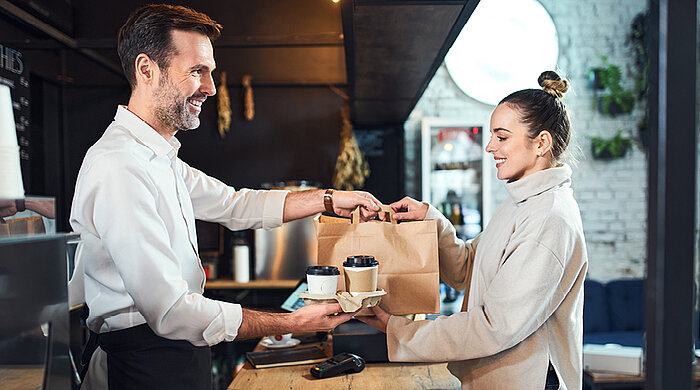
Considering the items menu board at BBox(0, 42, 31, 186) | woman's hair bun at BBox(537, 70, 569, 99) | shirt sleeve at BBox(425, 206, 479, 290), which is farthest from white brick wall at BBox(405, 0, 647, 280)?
woman's hair bun at BBox(537, 70, 569, 99)

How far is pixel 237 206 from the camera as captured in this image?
2289 millimetres

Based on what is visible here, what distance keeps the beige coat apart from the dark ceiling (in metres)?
0.66

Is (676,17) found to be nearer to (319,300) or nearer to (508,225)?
(508,225)

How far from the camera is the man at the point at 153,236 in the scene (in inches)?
58.5

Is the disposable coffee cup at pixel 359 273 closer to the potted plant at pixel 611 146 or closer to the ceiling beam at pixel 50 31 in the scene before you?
the ceiling beam at pixel 50 31

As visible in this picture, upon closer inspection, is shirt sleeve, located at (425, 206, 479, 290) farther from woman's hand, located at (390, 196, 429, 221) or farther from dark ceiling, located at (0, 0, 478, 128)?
dark ceiling, located at (0, 0, 478, 128)

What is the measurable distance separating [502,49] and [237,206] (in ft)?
13.3

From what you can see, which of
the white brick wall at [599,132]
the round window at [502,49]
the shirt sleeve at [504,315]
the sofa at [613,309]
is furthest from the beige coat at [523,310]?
the round window at [502,49]

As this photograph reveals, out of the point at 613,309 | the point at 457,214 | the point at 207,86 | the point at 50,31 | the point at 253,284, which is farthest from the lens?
the point at 457,214

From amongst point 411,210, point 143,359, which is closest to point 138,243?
point 143,359

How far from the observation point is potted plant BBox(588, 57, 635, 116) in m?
5.31

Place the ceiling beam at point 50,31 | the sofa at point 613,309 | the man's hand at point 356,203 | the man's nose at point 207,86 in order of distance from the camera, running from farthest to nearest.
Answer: the sofa at point 613,309 → the ceiling beam at point 50,31 → the man's hand at point 356,203 → the man's nose at point 207,86

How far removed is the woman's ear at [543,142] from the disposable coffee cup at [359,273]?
2.10ft

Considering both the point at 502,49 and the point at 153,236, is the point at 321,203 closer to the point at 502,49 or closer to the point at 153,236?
the point at 153,236
